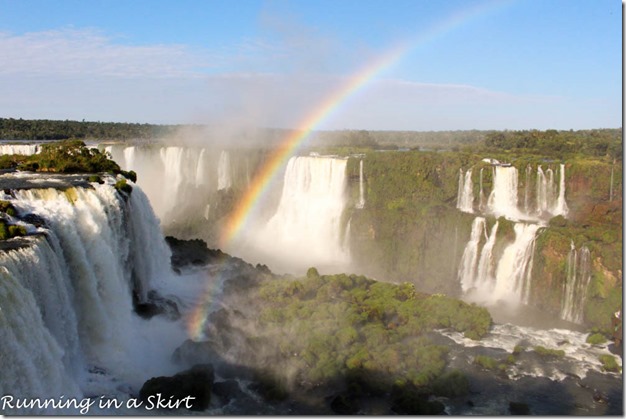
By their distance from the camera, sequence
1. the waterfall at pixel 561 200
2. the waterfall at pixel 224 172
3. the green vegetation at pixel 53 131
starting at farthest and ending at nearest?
the green vegetation at pixel 53 131, the waterfall at pixel 224 172, the waterfall at pixel 561 200

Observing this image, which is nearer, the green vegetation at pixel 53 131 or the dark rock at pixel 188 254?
the dark rock at pixel 188 254

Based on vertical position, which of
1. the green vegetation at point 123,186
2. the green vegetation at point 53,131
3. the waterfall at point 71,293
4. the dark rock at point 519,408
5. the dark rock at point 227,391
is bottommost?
the dark rock at point 519,408

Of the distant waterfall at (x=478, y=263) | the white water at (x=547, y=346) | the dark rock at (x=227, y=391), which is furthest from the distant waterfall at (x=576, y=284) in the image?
the dark rock at (x=227, y=391)

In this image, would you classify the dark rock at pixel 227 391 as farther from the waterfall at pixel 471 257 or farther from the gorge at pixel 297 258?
the waterfall at pixel 471 257

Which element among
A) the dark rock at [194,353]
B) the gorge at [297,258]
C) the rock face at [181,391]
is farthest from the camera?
the dark rock at [194,353]

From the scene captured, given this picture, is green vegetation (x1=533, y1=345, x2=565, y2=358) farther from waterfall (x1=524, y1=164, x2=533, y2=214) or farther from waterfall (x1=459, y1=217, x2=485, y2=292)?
waterfall (x1=524, y1=164, x2=533, y2=214)

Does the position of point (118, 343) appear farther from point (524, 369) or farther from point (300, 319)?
point (524, 369)

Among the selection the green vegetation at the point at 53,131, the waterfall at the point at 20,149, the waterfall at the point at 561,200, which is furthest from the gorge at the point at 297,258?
the green vegetation at the point at 53,131

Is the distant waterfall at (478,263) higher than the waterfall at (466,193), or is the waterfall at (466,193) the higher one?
the waterfall at (466,193)

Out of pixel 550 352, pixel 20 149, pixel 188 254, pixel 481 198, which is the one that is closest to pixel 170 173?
pixel 20 149

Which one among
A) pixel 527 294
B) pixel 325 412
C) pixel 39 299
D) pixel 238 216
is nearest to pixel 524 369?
pixel 325 412
